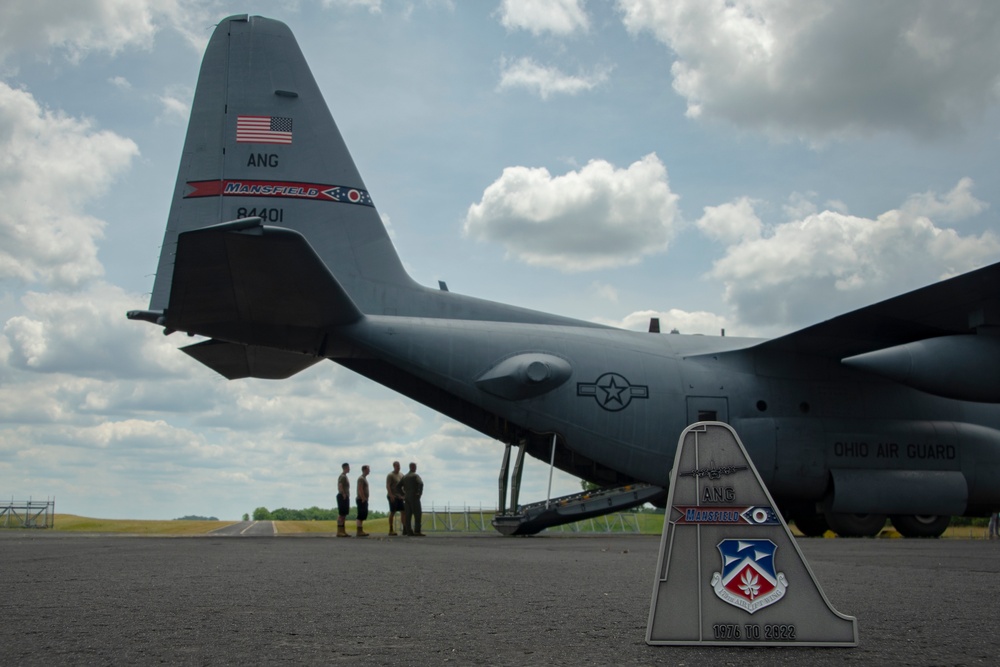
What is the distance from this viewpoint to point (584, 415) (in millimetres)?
15055

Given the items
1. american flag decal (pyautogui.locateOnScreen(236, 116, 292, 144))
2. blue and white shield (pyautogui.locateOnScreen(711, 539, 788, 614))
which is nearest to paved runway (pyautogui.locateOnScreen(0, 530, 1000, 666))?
blue and white shield (pyautogui.locateOnScreen(711, 539, 788, 614))

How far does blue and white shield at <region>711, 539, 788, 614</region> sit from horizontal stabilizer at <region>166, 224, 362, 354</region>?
909 cm

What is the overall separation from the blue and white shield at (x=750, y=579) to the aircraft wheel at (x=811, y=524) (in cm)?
A: 1458

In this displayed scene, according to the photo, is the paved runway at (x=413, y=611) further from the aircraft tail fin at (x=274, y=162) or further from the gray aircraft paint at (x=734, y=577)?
the aircraft tail fin at (x=274, y=162)

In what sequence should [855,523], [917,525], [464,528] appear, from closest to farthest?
[855,523], [917,525], [464,528]

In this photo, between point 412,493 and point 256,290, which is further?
point 412,493

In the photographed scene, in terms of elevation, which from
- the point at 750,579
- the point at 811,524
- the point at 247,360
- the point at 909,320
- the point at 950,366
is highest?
the point at 909,320

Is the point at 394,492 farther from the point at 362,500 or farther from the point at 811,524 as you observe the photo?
the point at 811,524

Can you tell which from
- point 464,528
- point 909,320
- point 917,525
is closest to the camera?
point 909,320

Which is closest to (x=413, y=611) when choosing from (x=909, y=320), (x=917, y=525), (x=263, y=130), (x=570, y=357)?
(x=570, y=357)

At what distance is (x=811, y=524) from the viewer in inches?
683

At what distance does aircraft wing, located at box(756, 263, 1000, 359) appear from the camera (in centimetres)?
1298

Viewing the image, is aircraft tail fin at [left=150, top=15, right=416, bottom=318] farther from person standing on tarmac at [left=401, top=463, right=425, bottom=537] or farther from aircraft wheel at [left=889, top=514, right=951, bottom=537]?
aircraft wheel at [left=889, top=514, right=951, bottom=537]

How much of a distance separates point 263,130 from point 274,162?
1.87 feet
